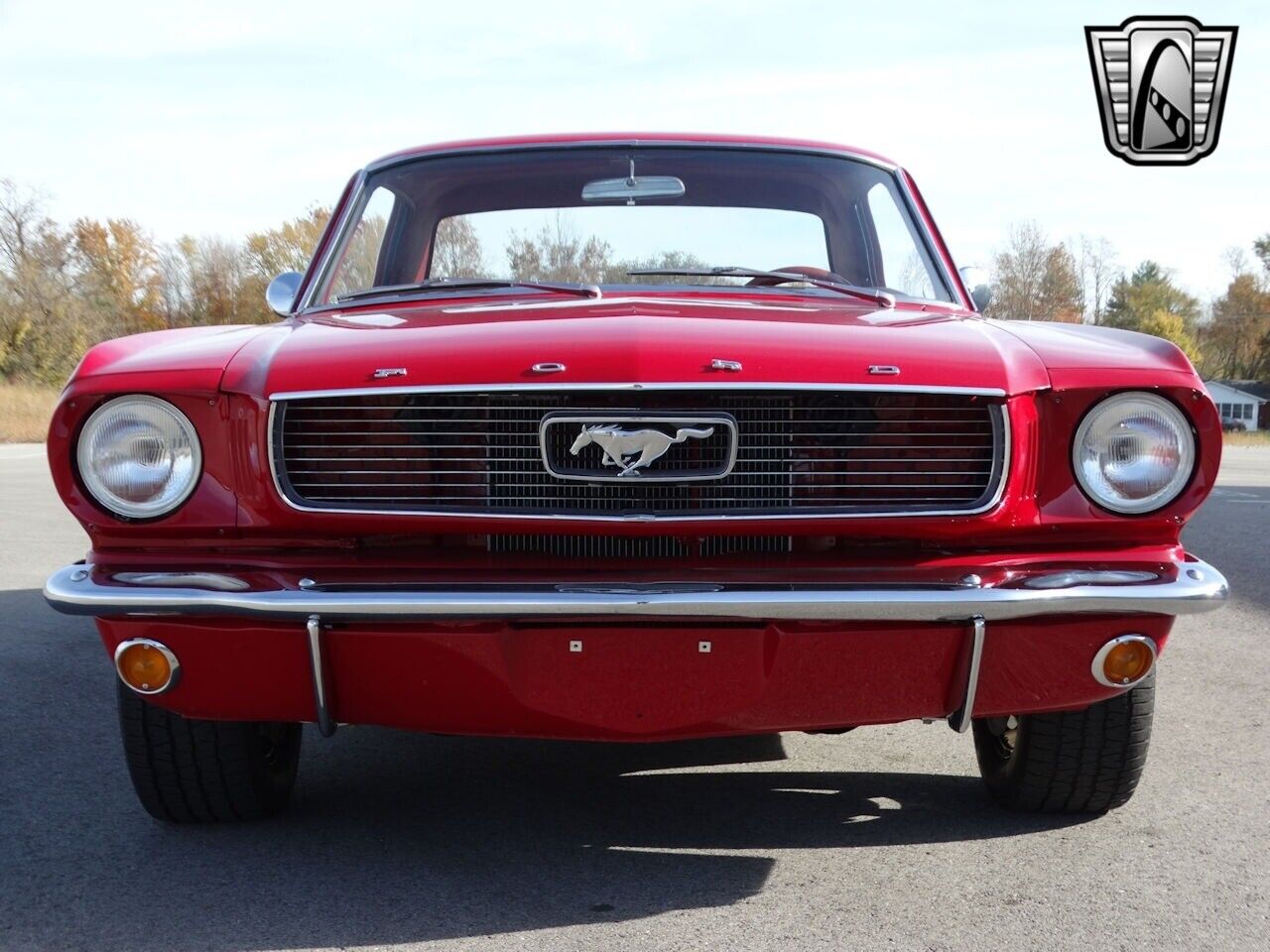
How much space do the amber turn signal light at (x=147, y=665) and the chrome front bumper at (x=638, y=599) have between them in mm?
95

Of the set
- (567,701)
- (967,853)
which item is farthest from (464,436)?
(967,853)

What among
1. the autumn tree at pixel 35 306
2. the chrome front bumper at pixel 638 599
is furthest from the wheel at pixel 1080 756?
the autumn tree at pixel 35 306

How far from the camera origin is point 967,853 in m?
2.99

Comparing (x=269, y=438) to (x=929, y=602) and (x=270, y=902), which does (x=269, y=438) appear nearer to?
(x=270, y=902)

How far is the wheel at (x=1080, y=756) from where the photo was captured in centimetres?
304

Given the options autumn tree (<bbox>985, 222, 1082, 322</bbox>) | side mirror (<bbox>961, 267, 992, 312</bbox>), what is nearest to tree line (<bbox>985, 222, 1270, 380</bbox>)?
autumn tree (<bbox>985, 222, 1082, 322</bbox>)

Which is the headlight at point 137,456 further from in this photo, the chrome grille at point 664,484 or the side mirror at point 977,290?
the side mirror at point 977,290

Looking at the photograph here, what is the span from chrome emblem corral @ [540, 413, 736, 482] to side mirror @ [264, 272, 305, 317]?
1402mm

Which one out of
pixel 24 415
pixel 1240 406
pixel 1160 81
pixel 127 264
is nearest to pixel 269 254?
pixel 127 264

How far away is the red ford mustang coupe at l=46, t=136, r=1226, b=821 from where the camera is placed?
2574 millimetres

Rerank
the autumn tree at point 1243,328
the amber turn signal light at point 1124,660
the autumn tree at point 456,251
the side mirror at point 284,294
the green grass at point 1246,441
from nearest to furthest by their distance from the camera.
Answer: the amber turn signal light at point 1124,660 → the side mirror at point 284,294 → the autumn tree at point 456,251 → the green grass at point 1246,441 → the autumn tree at point 1243,328

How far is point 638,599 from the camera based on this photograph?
249 cm

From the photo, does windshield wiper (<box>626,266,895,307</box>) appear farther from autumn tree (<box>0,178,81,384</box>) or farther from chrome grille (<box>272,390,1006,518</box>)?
autumn tree (<box>0,178,81,384</box>)

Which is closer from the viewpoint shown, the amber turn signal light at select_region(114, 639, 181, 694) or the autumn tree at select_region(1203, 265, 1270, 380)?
the amber turn signal light at select_region(114, 639, 181, 694)
